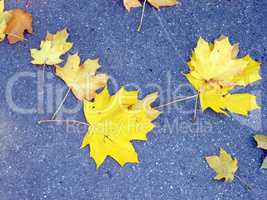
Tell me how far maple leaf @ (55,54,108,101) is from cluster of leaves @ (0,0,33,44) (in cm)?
24

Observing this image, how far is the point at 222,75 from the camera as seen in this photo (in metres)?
2.00

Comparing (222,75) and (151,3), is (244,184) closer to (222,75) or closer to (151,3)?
(222,75)

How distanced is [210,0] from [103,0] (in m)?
0.53

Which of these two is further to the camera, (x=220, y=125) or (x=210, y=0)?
(x=210, y=0)

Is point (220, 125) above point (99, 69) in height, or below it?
below

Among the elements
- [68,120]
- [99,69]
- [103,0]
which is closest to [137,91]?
[99,69]

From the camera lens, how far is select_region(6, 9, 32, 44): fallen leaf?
6.97ft

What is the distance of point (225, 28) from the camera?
7.29ft

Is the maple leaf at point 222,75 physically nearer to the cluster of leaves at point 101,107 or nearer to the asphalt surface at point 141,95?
the asphalt surface at point 141,95

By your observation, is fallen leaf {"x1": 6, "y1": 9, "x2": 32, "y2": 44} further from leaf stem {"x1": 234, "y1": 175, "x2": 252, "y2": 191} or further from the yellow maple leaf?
leaf stem {"x1": 234, "y1": 175, "x2": 252, "y2": 191}

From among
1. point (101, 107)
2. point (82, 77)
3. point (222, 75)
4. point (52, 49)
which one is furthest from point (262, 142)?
point (52, 49)

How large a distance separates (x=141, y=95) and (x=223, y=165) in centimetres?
49

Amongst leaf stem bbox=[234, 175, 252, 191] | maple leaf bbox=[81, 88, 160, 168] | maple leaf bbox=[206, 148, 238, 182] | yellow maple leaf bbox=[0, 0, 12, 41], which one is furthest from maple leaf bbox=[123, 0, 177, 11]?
leaf stem bbox=[234, 175, 252, 191]

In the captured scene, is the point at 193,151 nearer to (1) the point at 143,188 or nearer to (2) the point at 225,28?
(1) the point at 143,188
